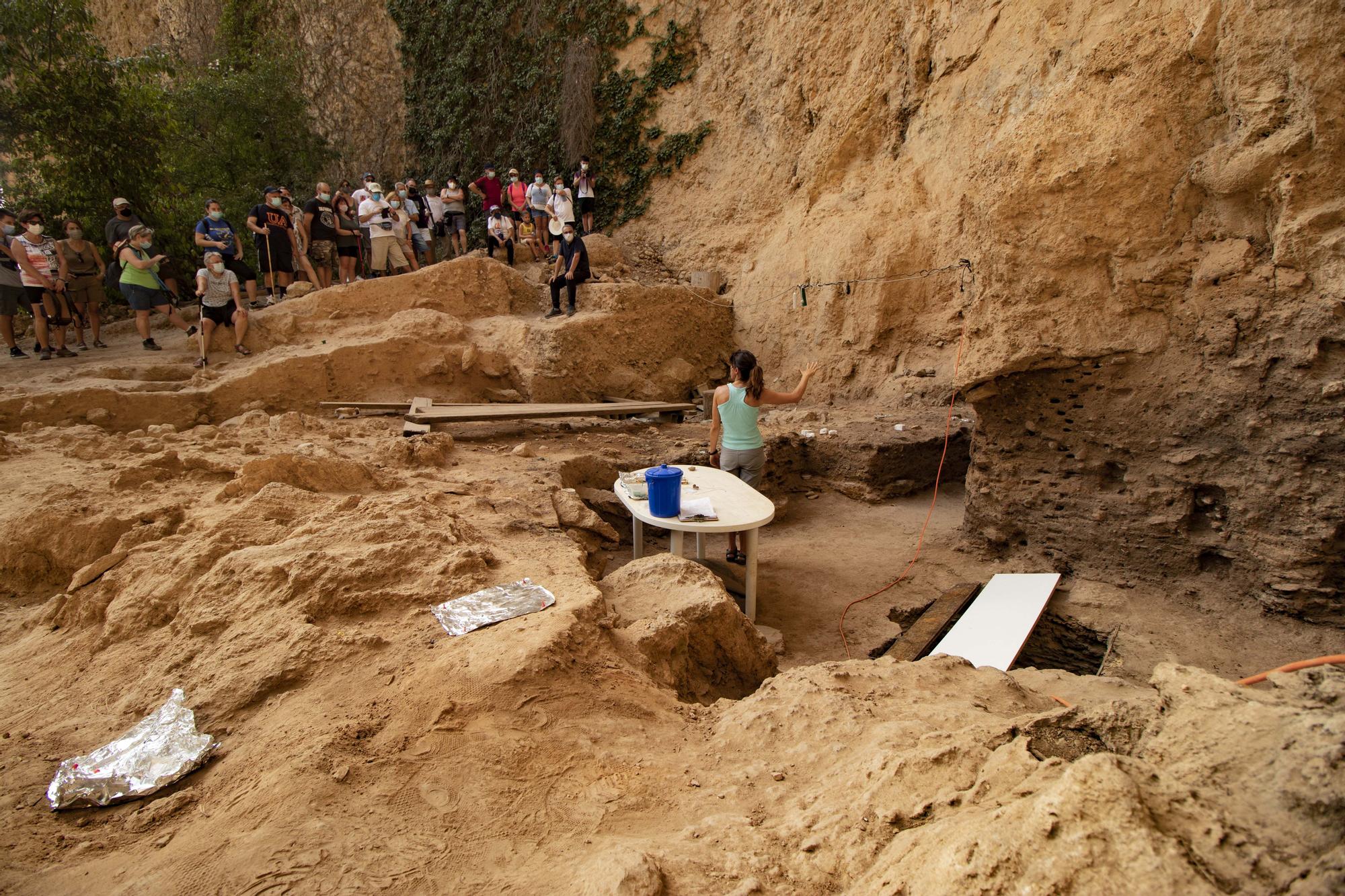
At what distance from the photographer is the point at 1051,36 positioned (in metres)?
5.54

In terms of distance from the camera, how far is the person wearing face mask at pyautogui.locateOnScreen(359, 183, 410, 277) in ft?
32.7

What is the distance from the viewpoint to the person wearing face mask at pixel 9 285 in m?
7.57

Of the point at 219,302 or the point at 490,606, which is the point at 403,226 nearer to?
the point at 219,302

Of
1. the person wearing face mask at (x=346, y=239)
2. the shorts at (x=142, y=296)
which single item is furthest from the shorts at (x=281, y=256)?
the shorts at (x=142, y=296)

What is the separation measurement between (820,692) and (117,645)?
115 inches

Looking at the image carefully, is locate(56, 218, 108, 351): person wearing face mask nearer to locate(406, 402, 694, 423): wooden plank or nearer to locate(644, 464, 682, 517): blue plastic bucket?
locate(406, 402, 694, 423): wooden plank

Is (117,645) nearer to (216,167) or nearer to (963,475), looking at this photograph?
(963,475)

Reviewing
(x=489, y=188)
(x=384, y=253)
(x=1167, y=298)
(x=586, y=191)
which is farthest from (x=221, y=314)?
(x=1167, y=298)

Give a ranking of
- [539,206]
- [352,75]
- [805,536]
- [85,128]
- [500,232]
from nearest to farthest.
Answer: [805,536] < [85,128] < [500,232] < [539,206] < [352,75]

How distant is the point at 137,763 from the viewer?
86.0 inches

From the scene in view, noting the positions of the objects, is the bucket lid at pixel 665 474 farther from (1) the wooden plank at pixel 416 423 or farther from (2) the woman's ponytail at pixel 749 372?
(1) the wooden plank at pixel 416 423

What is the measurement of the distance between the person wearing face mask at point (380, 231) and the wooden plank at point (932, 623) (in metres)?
8.74

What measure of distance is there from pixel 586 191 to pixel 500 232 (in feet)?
5.84

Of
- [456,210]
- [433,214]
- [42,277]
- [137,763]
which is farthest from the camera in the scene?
[433,214]
